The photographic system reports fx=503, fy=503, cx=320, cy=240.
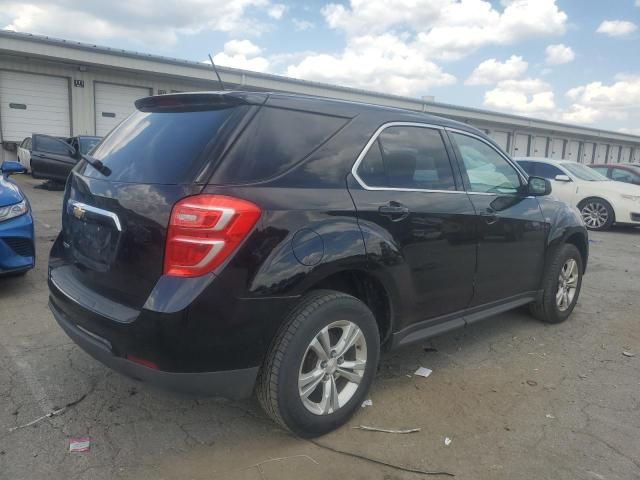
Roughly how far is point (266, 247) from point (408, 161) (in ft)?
4.12

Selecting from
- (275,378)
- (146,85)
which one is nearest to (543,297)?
(275,378)

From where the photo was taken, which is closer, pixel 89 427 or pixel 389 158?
pixel 89 427

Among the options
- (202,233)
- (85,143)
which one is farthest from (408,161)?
(85,143)

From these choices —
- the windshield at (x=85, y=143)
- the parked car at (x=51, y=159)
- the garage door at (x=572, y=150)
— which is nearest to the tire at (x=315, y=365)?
the parked car at (x=51, y=159)

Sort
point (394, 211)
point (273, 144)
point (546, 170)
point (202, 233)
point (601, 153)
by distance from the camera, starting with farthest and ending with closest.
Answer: point (601, 153)
point (546, 170)
point (394, 211)
point (273, 144)
point (202, 233)

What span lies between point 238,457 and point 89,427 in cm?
83

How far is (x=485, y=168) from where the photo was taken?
375 cm

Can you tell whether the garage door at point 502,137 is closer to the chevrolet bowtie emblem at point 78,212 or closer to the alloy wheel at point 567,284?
the alloy wheel at point 567,284

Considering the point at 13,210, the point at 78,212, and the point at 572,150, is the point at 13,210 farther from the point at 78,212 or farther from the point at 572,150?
the point at 572,150

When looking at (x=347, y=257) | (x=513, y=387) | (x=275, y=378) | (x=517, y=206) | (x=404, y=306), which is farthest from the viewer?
(x=517, y=206)

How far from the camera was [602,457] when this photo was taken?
256cm

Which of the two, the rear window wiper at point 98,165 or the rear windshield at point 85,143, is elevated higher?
the rear windshield at point 85,143

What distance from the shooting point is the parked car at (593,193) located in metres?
10.7

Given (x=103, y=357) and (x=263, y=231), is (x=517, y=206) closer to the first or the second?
(x=263, y=231)
